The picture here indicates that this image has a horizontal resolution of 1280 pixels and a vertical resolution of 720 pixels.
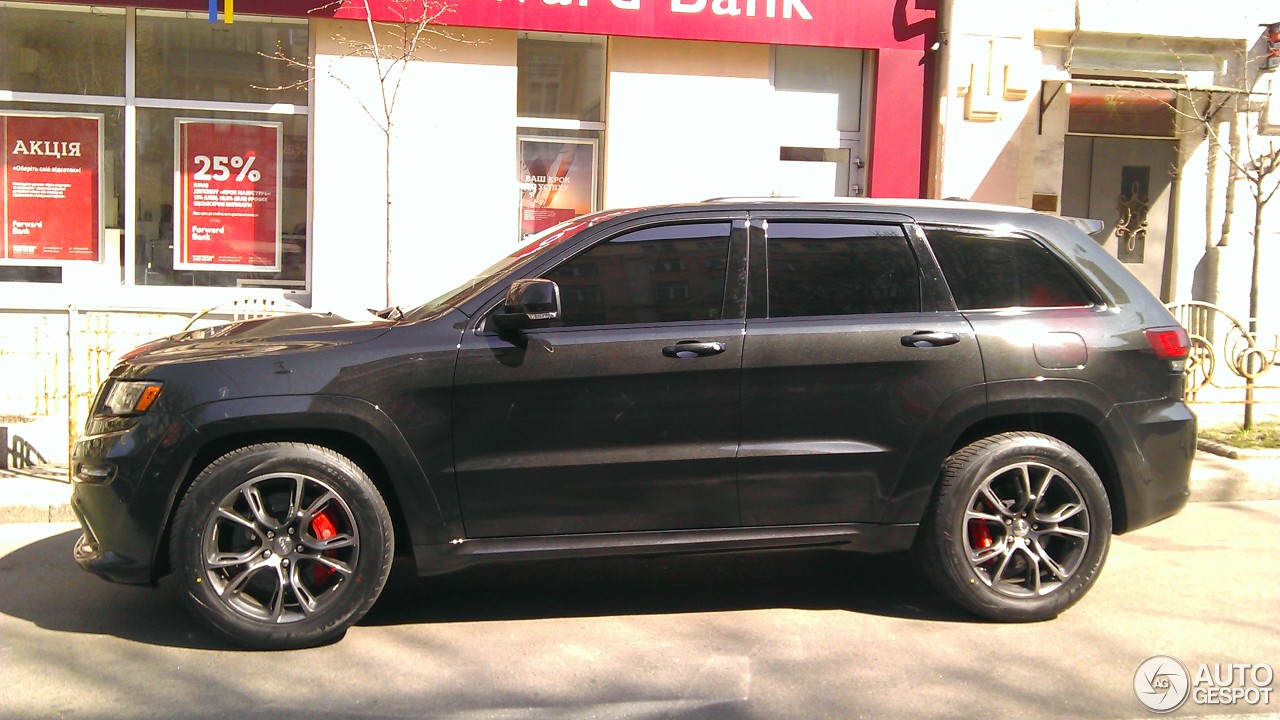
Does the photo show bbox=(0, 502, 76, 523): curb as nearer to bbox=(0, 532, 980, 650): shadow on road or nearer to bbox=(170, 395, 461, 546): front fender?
bbox=(0, 532, 980, 650): shadow on road

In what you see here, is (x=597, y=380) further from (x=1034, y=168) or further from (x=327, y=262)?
(x=1034, y=168)

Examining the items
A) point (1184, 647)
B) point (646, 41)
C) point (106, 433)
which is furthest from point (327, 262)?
point (1184, 647)

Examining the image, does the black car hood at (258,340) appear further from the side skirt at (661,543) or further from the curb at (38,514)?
the curb at (38,514)

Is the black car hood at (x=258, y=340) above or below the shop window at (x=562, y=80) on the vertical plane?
below

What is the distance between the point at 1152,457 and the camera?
5082mm

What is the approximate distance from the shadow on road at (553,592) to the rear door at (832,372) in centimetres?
71

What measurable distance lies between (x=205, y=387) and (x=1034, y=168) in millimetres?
9557

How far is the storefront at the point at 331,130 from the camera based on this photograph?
10.5 metres

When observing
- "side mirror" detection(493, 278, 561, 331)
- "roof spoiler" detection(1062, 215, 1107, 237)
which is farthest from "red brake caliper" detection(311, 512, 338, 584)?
"roof spoiler" detection(1062, 215, 1107, 237)

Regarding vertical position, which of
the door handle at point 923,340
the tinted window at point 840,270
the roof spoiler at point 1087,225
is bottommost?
the door handle at point 923,340

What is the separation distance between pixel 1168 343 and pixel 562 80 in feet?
23.8

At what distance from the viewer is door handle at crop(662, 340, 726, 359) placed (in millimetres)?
4746

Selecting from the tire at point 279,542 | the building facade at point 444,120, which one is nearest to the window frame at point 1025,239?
the tire at point 279,542

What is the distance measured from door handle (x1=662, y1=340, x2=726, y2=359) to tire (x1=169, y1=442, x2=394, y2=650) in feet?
4.35
